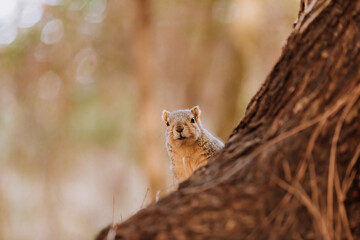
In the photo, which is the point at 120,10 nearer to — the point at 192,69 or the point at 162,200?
the point at 192,69

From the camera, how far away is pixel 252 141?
2.10 metres

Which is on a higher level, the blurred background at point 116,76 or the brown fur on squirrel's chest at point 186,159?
the blurred background at point 116,76

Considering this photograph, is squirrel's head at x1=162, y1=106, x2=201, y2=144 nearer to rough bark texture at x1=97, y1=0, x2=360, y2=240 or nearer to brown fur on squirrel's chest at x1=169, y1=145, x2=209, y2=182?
brown fur on squirrel's chest at x1=169, y1=145, x2=209, y2=182

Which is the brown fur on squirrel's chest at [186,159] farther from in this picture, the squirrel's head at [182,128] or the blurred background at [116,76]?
the blurred background at [116,76]

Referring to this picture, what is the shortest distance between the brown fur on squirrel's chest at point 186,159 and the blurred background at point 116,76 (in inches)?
194

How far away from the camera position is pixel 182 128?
4.16m

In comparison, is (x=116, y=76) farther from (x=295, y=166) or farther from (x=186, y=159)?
(x=295, y=166)

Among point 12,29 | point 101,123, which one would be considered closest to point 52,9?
point 12,29

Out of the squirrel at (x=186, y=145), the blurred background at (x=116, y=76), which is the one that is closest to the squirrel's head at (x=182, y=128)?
the squirrel at (x=186, y=145)

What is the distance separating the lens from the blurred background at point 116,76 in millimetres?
10406

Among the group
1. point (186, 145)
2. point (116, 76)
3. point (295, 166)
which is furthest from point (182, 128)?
point (116, 76)

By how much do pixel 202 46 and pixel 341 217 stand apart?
36.0 feet

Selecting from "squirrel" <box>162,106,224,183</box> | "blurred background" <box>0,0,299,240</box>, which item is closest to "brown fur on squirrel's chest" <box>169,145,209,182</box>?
"squirrel" <box>162,106,224,183</box>

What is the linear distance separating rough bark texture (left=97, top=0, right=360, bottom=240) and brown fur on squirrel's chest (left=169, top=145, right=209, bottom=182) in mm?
2010
